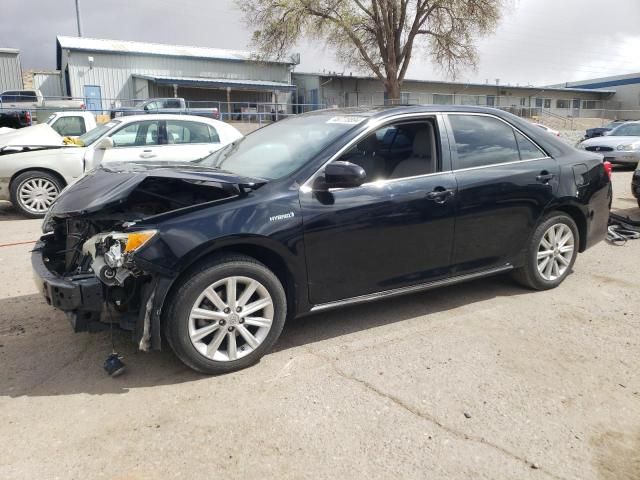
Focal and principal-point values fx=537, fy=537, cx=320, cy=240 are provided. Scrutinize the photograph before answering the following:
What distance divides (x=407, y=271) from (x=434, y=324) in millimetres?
490

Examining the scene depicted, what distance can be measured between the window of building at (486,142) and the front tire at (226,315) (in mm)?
1890

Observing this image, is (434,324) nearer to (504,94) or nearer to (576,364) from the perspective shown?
(576,364)

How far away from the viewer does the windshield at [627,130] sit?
16.3 meters

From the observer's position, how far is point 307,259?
11.5 ft

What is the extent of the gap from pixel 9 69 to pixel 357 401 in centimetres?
3821

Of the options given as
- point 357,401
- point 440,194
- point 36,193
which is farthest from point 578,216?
point 36,193

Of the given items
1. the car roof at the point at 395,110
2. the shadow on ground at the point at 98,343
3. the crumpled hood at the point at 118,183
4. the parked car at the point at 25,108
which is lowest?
the shadow on ground at the point at 98,343

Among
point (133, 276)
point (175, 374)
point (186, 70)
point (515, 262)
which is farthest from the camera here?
point (186, 70)

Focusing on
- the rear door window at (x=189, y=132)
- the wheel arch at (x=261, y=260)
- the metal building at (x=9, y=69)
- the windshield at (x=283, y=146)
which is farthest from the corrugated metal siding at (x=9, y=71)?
the wheel arch at (x=261, y=260)

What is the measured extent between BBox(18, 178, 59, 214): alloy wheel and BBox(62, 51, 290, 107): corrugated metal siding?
2651 cm

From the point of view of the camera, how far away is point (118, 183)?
3.47 metres

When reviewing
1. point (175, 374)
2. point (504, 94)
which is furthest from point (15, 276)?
point (504, 94)

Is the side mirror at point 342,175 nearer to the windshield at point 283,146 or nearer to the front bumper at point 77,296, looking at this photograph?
the windshield at point 283,146

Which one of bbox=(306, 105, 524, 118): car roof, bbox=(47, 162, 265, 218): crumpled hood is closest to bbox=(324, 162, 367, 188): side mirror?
bbox=(47, 162, 265, 218): crumpled hood
